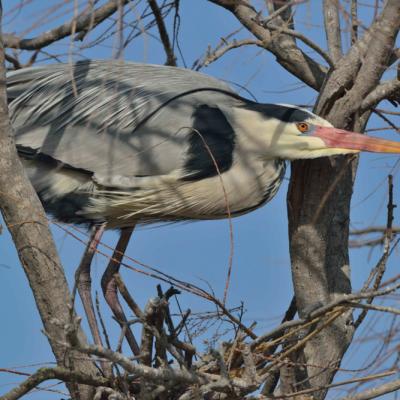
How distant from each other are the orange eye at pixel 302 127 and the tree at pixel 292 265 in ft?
0.72

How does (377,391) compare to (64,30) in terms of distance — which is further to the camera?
(64,30)

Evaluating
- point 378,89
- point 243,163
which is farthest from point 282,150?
point 378,89

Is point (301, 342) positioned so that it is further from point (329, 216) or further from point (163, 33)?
point (163, 33)

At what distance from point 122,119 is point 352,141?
95cm

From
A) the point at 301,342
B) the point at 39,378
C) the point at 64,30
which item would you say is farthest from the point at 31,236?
the point at 64,30

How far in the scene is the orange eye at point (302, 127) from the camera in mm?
3586

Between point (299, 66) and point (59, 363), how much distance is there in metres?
1.42

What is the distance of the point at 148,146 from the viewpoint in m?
3.65

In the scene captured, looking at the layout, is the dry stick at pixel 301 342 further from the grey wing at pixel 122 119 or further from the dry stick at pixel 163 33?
the dry stick at pixel 163 33

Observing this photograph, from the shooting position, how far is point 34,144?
3684 millimetres

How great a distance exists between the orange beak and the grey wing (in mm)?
477

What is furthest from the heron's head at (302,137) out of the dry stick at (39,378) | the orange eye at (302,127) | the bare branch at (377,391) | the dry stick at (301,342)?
the dry stick at (39,378)

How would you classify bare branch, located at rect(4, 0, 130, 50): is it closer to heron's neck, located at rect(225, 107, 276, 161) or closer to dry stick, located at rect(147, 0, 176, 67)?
dry stick, located at rect(147, 0, 176, 67)

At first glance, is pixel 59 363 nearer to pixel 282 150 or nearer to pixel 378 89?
pixel 378 89
